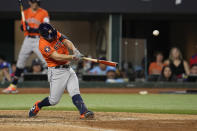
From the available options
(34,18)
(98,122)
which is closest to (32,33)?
(34,18)

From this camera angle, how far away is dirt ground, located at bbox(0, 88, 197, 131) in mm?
5117

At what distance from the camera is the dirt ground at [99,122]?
5.12m

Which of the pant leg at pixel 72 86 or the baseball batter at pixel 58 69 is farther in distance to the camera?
the pant leg at pixel 72 86

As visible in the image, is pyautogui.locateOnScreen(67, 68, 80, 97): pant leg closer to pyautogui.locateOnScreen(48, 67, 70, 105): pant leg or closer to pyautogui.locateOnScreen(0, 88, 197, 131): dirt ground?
pyautogui.locateOnScreen(48, 67, 70, 105): pant leg

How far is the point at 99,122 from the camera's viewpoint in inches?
217

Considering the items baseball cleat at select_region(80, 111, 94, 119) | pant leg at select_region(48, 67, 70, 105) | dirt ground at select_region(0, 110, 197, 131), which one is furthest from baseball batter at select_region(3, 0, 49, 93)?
baseball cleat at select_region(80, 111, 94, 119)

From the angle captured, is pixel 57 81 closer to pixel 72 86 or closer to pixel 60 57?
pixel 72 86

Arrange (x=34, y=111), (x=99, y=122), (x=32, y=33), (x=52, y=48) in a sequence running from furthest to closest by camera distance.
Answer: (x=32, y=33) → (x=34, y=111) → (x=52, y=48) → (x=99, y=122)

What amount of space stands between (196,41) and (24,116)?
41.0 ft

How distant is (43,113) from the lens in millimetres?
6551

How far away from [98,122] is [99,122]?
0.6 inches

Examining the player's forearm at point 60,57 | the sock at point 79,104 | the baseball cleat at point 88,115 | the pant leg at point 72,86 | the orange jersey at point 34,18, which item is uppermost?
the orange jersey at point 34,18

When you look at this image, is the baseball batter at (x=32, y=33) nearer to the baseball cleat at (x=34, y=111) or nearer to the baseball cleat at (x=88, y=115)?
the baseball cleat at (x=34, y=111)

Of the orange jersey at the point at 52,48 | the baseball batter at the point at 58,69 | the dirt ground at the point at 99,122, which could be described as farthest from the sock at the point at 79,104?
the orange jersey at the point at 52,48
